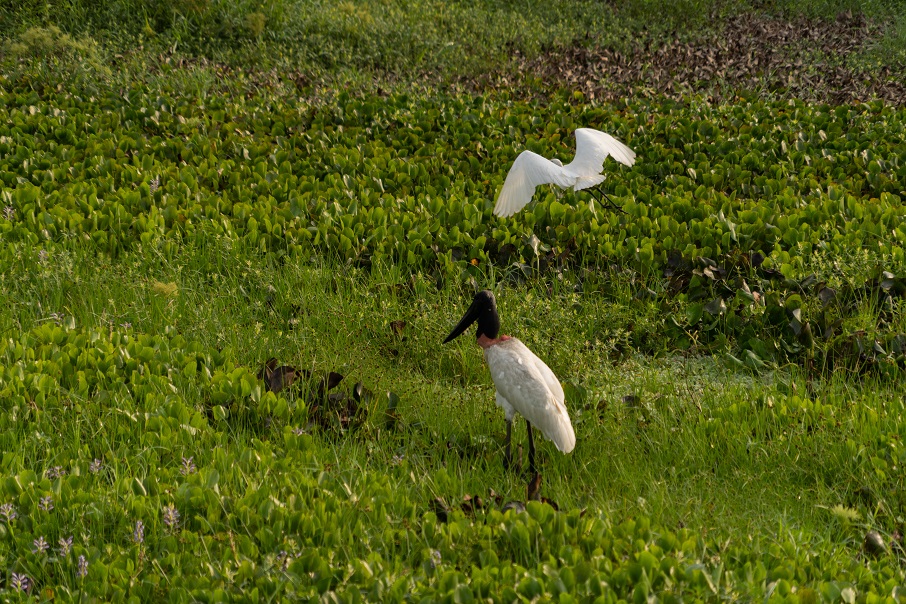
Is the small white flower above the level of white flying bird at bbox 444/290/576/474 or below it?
below

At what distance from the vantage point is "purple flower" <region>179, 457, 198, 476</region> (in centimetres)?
372

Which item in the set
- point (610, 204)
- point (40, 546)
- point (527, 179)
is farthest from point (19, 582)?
point (610, 204)

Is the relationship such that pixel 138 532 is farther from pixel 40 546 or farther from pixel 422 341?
pixel 422 341

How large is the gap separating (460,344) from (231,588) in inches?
105

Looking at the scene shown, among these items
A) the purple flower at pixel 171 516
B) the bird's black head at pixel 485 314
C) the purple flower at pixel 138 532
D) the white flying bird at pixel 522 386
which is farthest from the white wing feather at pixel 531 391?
the purple flower at pixel 138 532

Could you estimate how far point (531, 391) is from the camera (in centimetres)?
421

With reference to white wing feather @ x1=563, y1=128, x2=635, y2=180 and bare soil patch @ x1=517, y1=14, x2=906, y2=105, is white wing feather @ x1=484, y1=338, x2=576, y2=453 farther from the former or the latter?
bare soil patch @ x1=517, y1=14, x2=906, y2=105

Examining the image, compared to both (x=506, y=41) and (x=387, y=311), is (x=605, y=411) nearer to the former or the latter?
(x=387, y=311)

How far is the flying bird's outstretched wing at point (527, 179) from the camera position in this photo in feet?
20.7

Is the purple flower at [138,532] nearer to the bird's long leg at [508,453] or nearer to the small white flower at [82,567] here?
the small white flower at [82,567]

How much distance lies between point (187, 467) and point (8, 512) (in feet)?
2.23

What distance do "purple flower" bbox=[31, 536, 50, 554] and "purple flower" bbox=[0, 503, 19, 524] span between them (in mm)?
131

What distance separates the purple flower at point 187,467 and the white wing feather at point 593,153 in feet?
12.0

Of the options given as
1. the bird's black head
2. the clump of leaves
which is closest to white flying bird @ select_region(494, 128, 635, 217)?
the bird's black head
